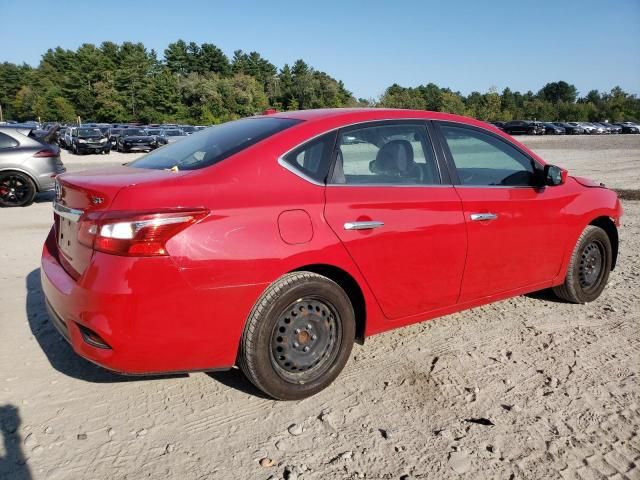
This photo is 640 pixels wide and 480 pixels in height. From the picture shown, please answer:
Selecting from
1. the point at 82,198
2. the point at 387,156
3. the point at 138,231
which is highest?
the point at 387,156

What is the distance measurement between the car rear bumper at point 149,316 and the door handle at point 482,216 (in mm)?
1682

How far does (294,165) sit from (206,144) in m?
0.75

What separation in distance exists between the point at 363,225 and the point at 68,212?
1.70 m

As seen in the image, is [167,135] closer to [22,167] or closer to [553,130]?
[22,167]

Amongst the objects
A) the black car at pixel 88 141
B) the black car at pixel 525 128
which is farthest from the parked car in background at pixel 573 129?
the black car at pixel 88 141

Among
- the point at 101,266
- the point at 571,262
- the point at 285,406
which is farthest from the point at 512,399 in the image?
the point at 101,266

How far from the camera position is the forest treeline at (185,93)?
81188 millimetres

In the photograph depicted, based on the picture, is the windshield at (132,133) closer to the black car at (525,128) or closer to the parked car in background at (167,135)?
the parked car in background at (167,135)

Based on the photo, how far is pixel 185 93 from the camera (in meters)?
82.4

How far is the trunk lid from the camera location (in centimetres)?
268

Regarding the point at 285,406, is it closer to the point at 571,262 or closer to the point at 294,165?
the point at 294,165

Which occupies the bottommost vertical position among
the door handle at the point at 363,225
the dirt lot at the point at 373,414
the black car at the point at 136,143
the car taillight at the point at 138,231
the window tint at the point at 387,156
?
the dirt lot at the point at 373,414

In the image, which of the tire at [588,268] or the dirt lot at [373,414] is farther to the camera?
the tire at [588,268]

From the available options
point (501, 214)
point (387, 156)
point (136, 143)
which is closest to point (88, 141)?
point (136, 143)
